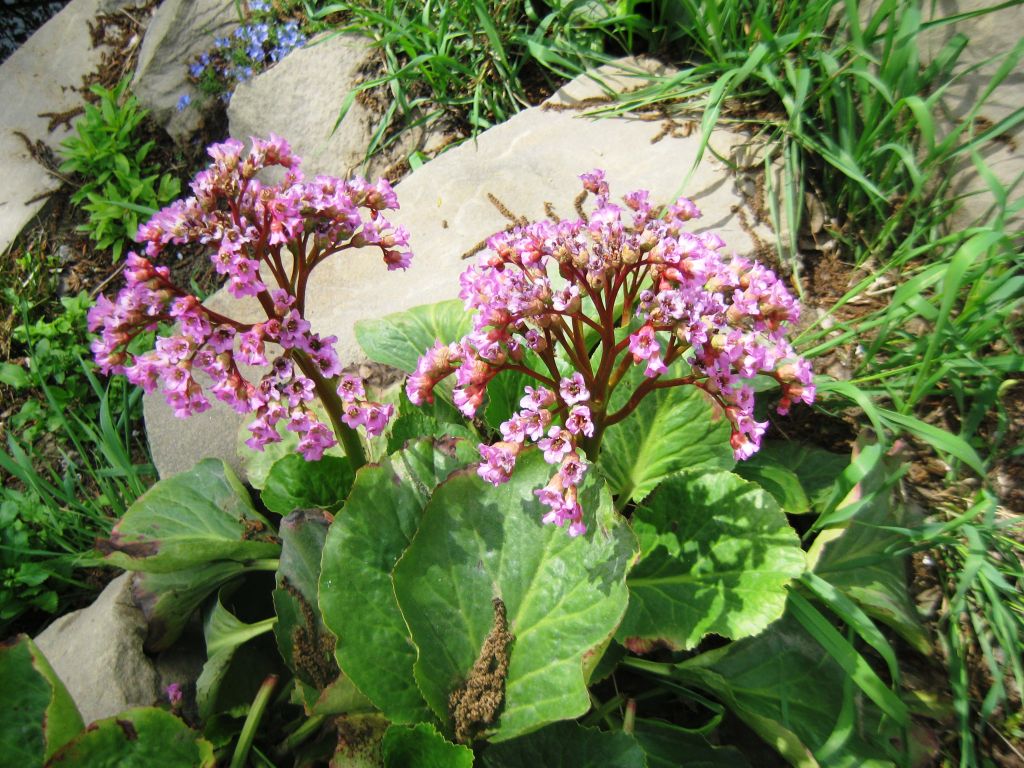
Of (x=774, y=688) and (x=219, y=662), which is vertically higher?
(x=219, y=662)

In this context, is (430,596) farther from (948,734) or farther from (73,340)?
(73,340)

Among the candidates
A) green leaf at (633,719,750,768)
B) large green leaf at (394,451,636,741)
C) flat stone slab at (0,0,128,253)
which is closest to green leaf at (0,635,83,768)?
large green leaf at (394,451,636,741)

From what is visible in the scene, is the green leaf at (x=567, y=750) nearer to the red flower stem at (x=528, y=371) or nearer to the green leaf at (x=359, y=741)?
the green leaf at (x=359, y=741)

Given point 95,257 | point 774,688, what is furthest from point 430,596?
point 95,257

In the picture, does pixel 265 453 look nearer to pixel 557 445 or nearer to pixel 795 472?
pixel 557 445

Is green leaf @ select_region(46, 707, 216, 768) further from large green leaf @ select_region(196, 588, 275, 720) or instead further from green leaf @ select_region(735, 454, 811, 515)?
green leaf @ select_region(735, 454, 811, 515)

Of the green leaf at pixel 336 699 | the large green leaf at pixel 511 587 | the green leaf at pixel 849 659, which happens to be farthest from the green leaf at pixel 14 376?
the green leaf at pixel 849 659

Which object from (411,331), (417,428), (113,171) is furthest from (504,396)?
(113,171)
